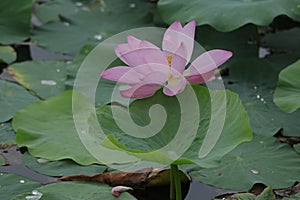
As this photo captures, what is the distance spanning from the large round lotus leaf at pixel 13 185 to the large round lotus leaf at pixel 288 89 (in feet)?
1.93

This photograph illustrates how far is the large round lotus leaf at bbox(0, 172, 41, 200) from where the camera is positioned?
1407 mm

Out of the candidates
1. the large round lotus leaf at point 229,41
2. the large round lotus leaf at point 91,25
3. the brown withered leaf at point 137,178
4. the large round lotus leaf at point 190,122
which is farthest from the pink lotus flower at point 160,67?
the large round lotus leaf at point 91,25

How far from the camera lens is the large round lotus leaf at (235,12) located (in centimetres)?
172

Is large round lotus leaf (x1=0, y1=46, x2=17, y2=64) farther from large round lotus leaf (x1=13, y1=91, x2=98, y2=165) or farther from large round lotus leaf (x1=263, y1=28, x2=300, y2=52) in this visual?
large round lotus leaf (x1=263, y1=28, x2=300, y2=52)

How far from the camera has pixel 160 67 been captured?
1.35 meters

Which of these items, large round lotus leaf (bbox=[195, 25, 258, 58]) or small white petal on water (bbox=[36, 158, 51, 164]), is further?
large round lotus leaf (bbox=[195, 25, 258, 58])

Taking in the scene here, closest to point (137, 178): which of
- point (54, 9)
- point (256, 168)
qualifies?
point (256, 168)

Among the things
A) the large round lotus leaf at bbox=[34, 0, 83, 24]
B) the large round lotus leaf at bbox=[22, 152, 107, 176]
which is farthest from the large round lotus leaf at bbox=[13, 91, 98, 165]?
the large round lotus leaf at bbox=[34, 0, 83, 24]

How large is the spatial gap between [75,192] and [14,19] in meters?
0.93

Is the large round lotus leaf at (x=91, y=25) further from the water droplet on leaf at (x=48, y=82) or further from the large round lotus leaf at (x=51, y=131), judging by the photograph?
the large round lotus leaf at (x=51, y=131)

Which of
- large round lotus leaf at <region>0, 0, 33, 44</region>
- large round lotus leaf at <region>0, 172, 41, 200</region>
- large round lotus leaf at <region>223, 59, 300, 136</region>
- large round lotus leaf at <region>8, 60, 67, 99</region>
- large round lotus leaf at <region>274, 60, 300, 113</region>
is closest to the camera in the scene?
large round lotus leaf at <region>0, 172, 41, 200</region>

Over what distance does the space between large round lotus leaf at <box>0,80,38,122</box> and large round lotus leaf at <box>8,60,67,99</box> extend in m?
0.04

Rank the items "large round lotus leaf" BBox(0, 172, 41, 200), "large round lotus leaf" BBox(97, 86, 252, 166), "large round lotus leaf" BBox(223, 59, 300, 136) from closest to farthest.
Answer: "large round lotus leaf" BBox(97, 86, 252, 166), "large round lotus leaf" BBox(0, 172, 41, 200), "large round lotus leaf" BBox(223, 59, 300, 136)

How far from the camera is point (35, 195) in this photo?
1.36 meters
